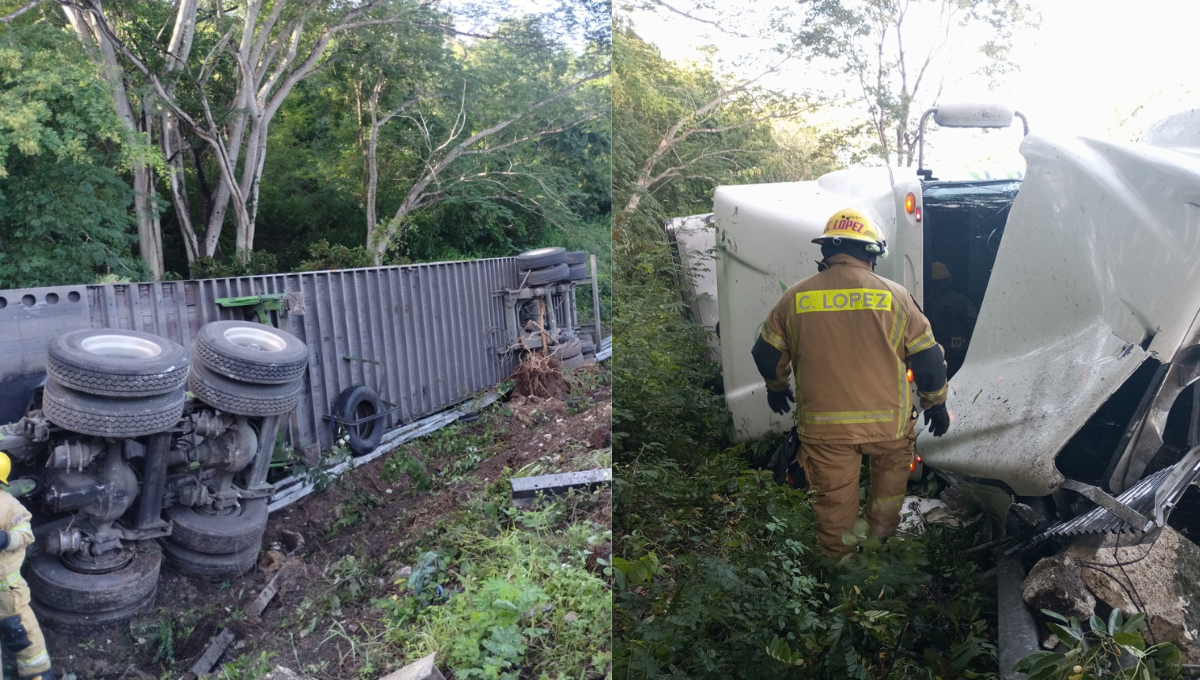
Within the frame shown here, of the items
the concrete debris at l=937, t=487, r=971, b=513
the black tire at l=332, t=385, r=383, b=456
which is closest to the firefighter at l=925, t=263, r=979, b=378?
the concrete debris at l=937, t=487, r=971, b=513

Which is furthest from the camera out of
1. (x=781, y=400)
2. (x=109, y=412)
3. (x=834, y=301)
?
(x=781, y=400)

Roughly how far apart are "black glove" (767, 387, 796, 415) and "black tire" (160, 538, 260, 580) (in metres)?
1.19

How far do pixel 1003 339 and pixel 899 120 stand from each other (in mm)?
539

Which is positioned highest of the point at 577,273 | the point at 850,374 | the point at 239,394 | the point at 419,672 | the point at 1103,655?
the point at 577,273

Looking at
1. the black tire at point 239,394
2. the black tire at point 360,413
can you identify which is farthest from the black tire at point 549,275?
the black tire at point 239,394

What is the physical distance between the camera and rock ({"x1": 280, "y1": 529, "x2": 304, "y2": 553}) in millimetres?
1335

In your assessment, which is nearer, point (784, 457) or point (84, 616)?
point (84, 616)

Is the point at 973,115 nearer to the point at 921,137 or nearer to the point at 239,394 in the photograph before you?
the point at 921,137

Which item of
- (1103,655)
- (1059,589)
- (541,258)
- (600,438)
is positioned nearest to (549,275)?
(541,258)

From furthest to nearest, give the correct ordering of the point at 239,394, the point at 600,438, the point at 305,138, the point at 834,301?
1. the point at 834,301
2. the point at 600,438
3. the point at 305,138
4. the point at 239,394

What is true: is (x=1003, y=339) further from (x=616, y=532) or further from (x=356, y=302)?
(x=356, y=302)

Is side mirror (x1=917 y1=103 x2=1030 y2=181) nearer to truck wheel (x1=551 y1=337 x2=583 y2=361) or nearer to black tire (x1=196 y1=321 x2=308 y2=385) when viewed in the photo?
truck wheel (x1=551 y1=337 x2=583 y2=361)

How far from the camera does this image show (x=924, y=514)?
1.81m

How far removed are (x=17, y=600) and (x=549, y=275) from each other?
101cm
